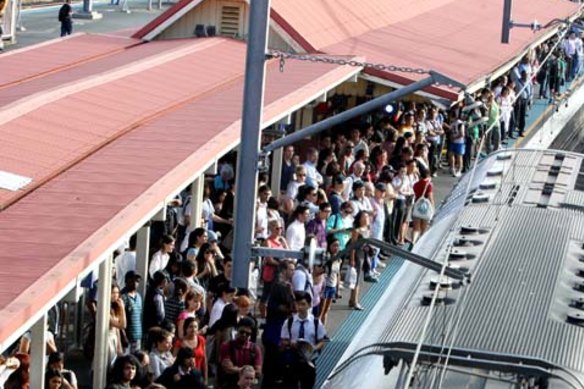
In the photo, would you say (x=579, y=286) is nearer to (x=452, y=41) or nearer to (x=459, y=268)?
(x=459, y=268)

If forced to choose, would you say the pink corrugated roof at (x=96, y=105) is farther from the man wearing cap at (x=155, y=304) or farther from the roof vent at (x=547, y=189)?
the roof vent at (x=547, y=189)

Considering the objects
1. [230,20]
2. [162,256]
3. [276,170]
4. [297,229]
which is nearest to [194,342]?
[162,256]

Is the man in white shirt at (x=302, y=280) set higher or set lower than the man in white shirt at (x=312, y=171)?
higher

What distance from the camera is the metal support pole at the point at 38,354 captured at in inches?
476

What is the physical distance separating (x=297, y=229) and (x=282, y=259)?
1.02 metres

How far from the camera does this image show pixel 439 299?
464 inches

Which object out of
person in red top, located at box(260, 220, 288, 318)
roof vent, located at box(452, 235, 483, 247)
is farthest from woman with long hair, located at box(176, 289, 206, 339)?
roof vent, located at box(452, 235, 483, 247)

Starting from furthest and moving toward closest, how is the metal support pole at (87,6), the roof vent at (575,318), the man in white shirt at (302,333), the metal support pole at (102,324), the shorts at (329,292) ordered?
the metal support pole at (87,6)
the shorts at (329,292)
the man in white shirt at (302,333)
the metal support pole at (102,324)
the roof vent at (575,318)

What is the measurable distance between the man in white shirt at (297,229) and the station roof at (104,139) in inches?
50.6

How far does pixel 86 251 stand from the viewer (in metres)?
11.9

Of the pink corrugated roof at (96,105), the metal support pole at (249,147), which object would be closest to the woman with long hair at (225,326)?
the metal support pole at (249,147)

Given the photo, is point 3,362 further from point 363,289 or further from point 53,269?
point 363,289

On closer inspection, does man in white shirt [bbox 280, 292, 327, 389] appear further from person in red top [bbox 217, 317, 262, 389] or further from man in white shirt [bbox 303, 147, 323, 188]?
man in white shirt [bbox 303, 147, 323, 188]

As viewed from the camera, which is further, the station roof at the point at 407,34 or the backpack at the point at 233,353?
the station roof at the point at 407,34
